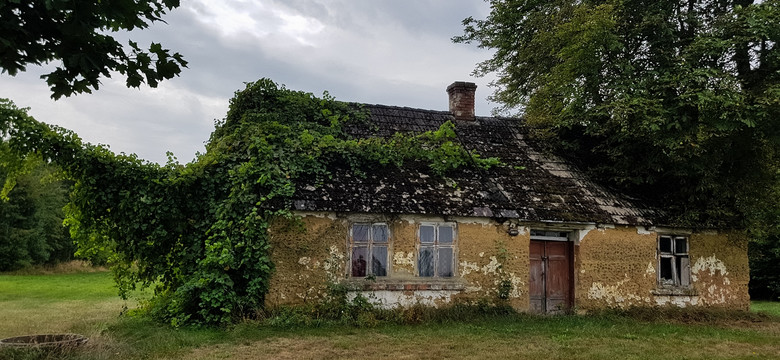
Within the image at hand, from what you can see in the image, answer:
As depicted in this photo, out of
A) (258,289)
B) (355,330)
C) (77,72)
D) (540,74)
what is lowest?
(355,330)

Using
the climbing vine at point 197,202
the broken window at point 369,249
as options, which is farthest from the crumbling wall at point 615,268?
the climbing vine at point 197,202

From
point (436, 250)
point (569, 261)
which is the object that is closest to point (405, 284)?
point (436, 250)

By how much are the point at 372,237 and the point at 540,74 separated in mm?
8465

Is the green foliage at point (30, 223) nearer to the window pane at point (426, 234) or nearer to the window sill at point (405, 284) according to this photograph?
the window sill at point (405, 284)

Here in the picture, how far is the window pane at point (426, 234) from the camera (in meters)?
12.8

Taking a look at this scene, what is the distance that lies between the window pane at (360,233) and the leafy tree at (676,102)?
5883mm

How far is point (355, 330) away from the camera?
1095 cm

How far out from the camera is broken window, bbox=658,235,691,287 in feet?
47.7

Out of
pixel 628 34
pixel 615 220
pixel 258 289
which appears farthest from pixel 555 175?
pixel 258 289

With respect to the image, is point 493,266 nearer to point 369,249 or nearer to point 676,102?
point 369,249

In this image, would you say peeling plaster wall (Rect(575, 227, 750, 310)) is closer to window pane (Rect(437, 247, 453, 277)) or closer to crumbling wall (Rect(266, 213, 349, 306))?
window pane (Rect(437, 247, 453, 277))

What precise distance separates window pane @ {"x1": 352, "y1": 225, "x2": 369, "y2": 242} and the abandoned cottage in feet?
0.07

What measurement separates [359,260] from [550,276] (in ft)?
15.6

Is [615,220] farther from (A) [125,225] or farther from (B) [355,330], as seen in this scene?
(A) [125,225]
